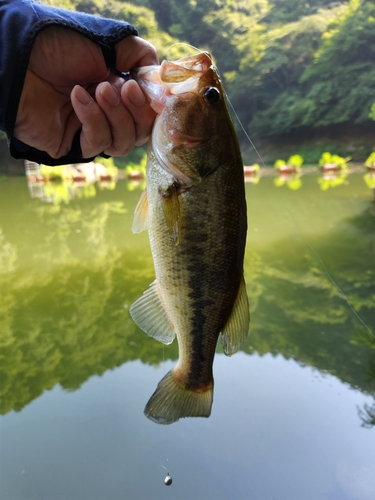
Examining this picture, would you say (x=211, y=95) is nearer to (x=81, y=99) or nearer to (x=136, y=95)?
(x=136, y=95)

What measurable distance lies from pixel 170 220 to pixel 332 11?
28.3 m

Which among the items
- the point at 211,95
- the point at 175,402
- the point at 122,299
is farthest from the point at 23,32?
the point at 122,299

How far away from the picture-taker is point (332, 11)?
23547 mm

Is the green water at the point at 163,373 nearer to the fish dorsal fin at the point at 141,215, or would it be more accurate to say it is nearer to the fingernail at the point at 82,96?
the fish dorsal fin at the point at 141,215

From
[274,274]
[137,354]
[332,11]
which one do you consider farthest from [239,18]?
[137,354]

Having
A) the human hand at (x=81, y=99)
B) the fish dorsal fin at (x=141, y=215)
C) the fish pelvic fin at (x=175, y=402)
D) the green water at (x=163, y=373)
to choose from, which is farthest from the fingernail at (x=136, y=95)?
the green water at (x=163, y=373)

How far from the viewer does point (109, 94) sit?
1.09 m

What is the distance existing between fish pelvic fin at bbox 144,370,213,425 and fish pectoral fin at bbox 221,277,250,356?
0.19 meters

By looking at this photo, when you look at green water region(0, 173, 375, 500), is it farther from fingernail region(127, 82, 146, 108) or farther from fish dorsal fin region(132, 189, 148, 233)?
fingernail region(127, 82, 146, 108)

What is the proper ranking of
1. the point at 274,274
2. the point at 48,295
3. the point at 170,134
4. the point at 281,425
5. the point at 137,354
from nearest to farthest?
the point at 170,134 → the point at 281,425 → the point at 137,354 → the point at 48,295 → the point at 274,274

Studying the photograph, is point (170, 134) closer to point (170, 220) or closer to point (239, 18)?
point (170, 220)

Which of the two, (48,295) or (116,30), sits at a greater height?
(116,30)

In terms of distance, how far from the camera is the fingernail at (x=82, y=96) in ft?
3.50

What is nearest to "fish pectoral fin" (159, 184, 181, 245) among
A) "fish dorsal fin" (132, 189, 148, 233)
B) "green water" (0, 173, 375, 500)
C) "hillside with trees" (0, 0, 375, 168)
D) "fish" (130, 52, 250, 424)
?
"fish" (130, 52, 250, 424)
